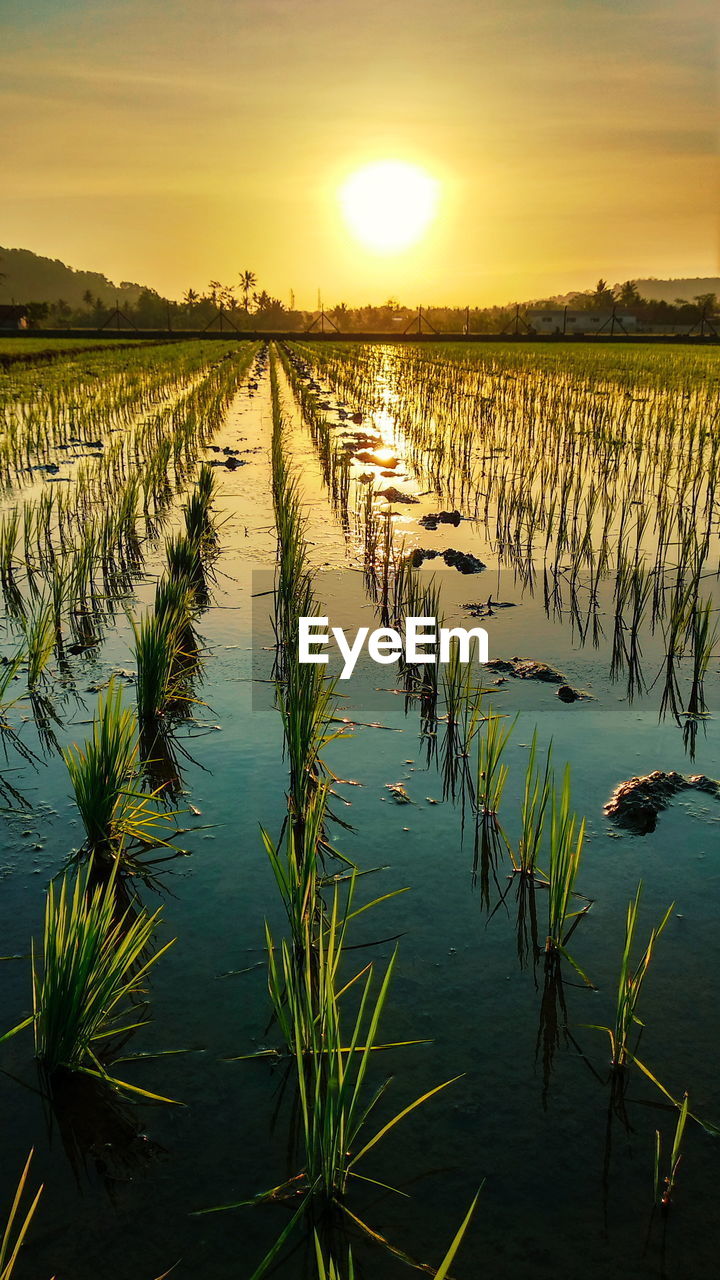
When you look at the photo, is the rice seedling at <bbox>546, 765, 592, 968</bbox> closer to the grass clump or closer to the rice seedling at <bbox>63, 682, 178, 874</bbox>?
the grass clump

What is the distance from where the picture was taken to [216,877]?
91.6 inches

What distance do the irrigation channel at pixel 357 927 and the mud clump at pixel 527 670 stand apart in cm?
2

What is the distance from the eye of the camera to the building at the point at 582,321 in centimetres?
6156

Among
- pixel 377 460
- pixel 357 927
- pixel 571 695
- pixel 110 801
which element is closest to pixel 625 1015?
pixel 357 927

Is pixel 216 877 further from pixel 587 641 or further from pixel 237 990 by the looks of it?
pixel 587 641

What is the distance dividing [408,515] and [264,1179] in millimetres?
5589

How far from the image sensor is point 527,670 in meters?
A: 3.64

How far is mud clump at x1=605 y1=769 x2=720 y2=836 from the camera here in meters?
2.55

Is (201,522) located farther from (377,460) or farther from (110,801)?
(377,460)

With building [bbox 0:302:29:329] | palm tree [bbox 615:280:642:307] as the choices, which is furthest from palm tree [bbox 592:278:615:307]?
building [bbox 0:302:29:329]

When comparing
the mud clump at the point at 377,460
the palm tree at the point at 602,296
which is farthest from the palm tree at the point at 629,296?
the mud clump at the point at 377,460

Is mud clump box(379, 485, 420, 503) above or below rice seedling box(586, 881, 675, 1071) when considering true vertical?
above
